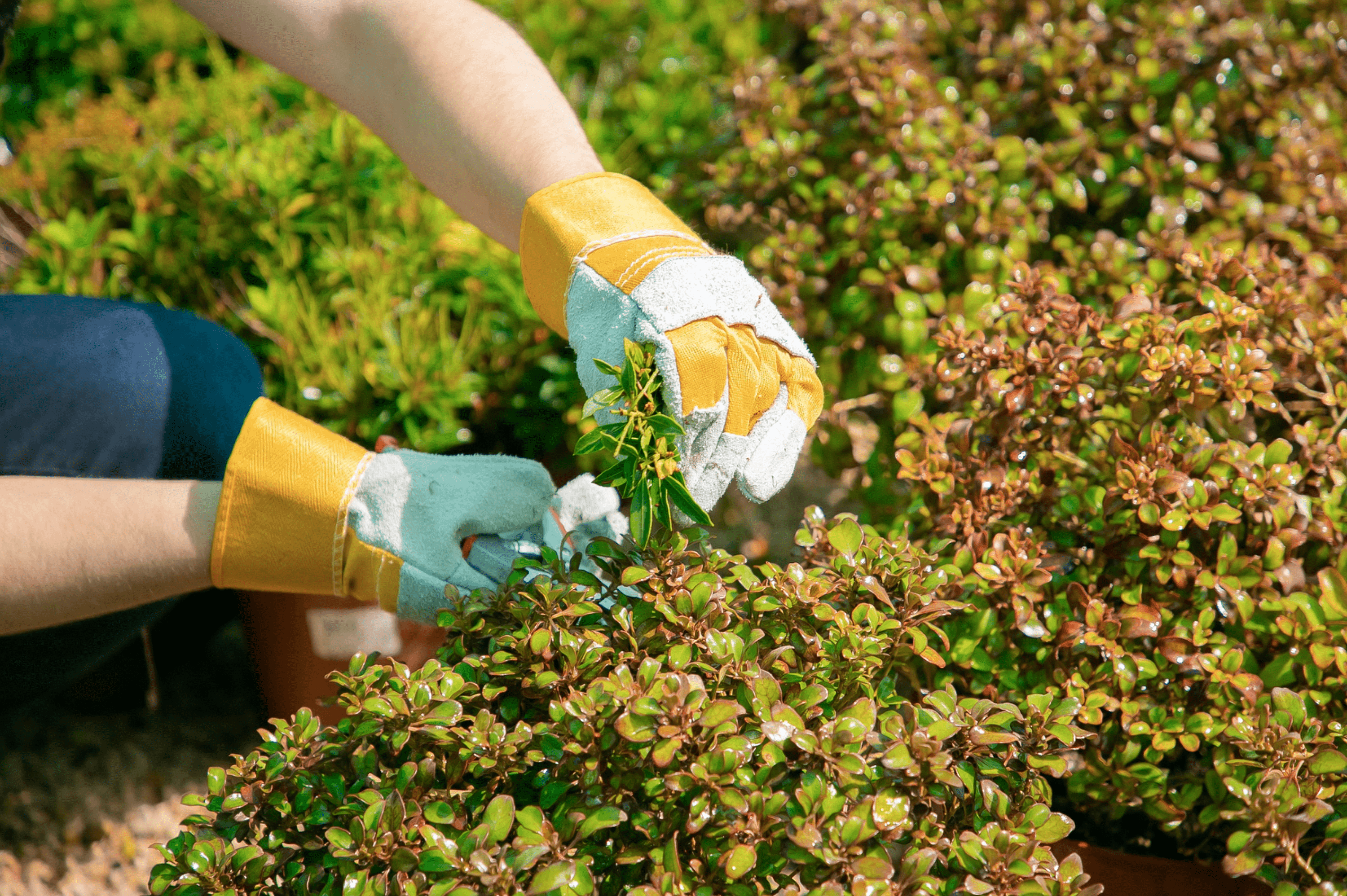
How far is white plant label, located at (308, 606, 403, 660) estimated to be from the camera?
6.93ft

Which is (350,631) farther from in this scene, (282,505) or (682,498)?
(682,498)

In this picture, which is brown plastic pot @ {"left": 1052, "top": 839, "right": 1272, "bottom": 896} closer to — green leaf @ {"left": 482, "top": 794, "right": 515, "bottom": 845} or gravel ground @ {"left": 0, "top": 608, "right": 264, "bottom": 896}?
green leaf @ {"left": 482, "top": 794, "right": 515, "bottom": 845}

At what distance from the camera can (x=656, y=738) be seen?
1094mm

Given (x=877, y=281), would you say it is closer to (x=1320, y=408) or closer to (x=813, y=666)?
(x=1320, y=408)

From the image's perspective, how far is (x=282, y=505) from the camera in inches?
54.4

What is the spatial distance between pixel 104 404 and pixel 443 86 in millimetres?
957

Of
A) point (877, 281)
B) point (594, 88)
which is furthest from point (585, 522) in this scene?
point (594, 88)

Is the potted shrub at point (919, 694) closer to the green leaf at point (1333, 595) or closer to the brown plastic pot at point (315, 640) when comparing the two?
the green leaf at point (1333, 595)

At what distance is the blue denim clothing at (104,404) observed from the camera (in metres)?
1.75

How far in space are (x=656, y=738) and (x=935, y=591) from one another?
0.51 m

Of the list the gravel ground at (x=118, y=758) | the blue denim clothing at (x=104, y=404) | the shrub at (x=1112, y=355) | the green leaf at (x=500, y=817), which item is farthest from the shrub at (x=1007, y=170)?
the gravel ground at (x=118, y=758)

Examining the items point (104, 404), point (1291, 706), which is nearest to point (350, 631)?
point (104, 404)

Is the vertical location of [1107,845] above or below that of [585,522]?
below

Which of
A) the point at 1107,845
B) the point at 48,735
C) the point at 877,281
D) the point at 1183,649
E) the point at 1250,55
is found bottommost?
the point at 48,735
